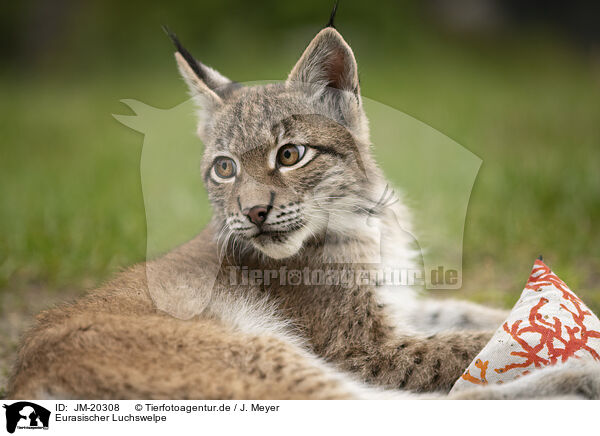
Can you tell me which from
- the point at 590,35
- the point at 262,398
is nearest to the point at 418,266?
the point at 262,398

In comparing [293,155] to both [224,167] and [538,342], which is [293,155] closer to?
[224,167]

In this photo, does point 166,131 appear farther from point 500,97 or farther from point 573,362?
point 500,97

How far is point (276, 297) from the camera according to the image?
329 cm

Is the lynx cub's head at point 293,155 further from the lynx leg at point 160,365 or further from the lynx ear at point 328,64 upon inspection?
the lynx leg at point 160,365

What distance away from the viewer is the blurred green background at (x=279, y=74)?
4.93 metres

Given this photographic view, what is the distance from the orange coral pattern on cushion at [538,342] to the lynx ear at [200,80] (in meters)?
1.94

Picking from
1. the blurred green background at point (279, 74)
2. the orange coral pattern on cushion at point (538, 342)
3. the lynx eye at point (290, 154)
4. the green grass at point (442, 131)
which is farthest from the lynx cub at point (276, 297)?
the blurred green background at point (279, 74)

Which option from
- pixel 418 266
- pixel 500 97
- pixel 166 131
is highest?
pixel 500 97

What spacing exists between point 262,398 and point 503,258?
3082 mm

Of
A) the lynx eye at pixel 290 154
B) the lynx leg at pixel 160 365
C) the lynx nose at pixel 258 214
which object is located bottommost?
the lynx leg at pixel 160 365

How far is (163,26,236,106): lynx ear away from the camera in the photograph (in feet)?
11.2

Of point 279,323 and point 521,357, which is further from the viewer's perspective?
point 279,323

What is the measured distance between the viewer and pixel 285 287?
3332mm
